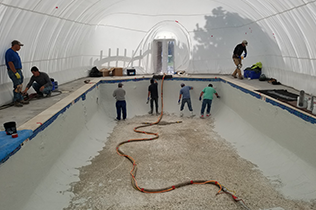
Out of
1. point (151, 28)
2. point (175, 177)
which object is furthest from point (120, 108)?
point (151, 28)

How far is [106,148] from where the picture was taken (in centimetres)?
733

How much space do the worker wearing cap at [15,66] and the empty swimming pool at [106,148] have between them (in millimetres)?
1205

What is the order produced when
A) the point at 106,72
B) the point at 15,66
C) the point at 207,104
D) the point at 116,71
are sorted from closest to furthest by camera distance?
the point at 15,66 < the point at 207,104 < the point at 106,72 < the point at 116,71

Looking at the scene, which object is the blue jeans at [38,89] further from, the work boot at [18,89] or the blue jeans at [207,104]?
the blue jeans at [207,104]

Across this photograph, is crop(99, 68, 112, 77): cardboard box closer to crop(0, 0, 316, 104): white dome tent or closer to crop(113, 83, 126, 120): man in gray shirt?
crop(0, 0, 316, 104): white dome tent

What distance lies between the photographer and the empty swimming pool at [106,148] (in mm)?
4250

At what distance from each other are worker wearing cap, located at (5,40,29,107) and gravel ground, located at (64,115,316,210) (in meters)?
2.78

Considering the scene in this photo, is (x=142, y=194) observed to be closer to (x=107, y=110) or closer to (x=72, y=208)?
(x=72, y=208)

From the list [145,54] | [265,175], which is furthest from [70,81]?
[265,175]

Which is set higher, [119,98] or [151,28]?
[151,28]

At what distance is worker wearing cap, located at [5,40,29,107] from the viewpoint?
6.35 metres

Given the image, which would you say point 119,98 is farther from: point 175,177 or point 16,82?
point 175,177

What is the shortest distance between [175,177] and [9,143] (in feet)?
10.8

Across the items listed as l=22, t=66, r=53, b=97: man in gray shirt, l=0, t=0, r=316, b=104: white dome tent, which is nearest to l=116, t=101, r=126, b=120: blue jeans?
l=0, t=0, r=316, b=104: white dome tent
